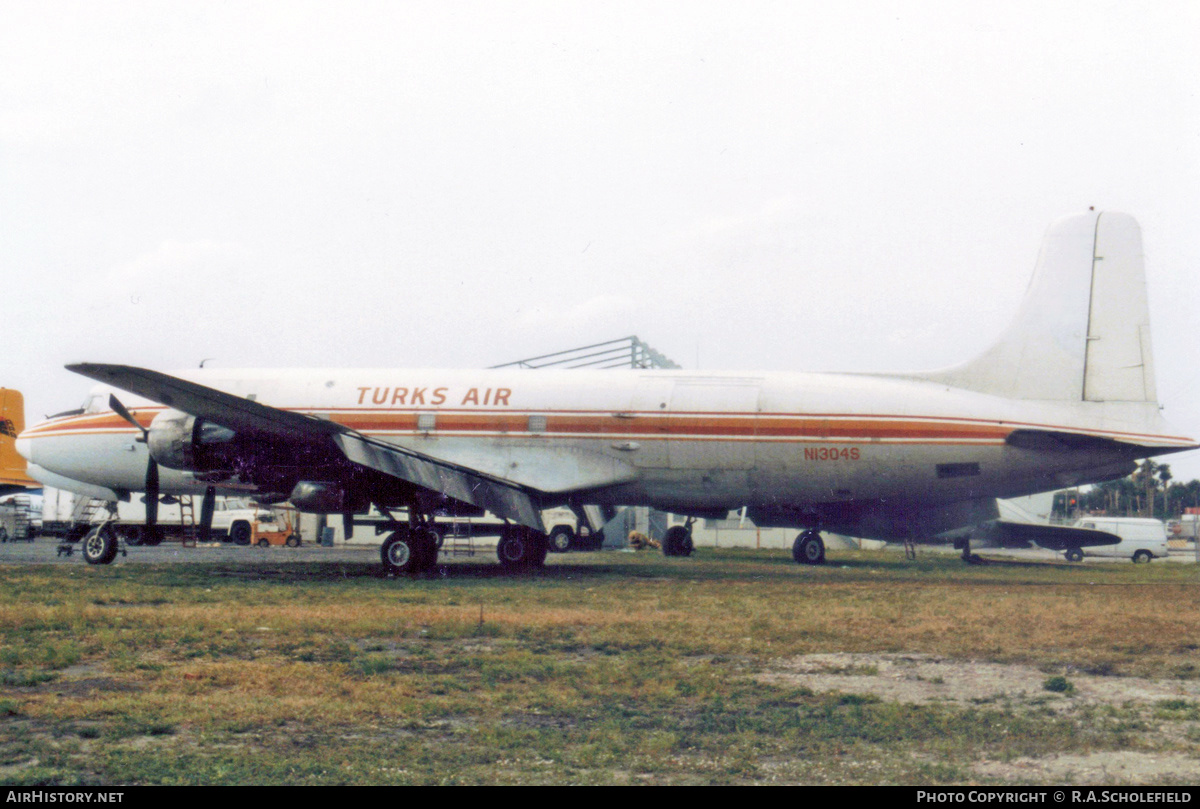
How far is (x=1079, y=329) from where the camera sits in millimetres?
19109

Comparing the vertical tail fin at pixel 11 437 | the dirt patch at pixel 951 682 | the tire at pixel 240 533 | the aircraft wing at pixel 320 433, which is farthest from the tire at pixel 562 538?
the dirt patch at pixel 951 682

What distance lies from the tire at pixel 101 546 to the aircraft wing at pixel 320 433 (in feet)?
15.9

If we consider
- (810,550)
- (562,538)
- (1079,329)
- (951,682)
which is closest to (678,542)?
(562,538)

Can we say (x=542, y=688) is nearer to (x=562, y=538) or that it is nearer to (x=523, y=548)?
(x=523, y=548)

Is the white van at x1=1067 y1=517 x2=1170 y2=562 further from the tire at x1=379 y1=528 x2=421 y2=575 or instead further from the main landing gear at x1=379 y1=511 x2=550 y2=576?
the tire at x1=379 y1=528 x2=421 y2=575

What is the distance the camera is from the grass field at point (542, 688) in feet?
17.9

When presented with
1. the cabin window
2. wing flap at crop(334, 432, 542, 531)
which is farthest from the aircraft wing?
the cabin window

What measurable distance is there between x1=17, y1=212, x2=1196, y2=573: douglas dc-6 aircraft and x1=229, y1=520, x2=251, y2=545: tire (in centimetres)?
2028

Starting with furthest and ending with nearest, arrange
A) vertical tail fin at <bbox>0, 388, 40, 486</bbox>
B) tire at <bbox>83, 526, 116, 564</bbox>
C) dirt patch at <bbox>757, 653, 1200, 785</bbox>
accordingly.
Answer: vertical tail fin at <bbox>0, 388, 40, 486</bbox>
tire at <bbox>83, 526, 116, 564</bbox>
dirt patch at <bbox>757, 653, 1200, 785</bbox>

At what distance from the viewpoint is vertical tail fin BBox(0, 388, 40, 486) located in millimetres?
36656

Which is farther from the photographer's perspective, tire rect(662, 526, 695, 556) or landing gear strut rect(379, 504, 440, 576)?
tire rect(662, 526, 695, 556)
